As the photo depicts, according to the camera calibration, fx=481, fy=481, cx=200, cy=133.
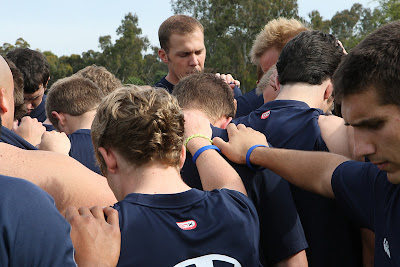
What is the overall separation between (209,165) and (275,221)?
515mm

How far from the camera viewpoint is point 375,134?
6.89ft

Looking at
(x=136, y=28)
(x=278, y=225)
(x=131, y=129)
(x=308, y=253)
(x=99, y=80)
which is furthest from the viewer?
(x=136, y=28)

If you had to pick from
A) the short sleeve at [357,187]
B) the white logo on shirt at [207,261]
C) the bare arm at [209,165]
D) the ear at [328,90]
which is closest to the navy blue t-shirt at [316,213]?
the ear at [328,90]

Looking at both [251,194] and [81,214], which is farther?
[251,194]

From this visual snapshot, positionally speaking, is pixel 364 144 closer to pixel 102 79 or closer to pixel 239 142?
pixel 239 142

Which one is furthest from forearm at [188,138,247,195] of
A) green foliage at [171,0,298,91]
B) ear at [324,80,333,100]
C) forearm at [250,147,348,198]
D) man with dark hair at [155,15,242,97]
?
green foliage at [171,0,298,91]

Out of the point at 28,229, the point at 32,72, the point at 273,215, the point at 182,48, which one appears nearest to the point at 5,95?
the point at 28,229

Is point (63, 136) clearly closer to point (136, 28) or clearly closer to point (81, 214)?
point (81, 214)

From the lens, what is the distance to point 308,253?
3.04 meters

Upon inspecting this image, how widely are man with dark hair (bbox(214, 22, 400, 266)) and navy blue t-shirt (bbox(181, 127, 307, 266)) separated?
0.32 m

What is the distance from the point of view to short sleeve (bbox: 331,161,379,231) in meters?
2.38

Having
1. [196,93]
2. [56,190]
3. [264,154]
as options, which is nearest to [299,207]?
[264,154]

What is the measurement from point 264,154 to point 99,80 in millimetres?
3206

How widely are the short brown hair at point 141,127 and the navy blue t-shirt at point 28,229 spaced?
72 centimetres
